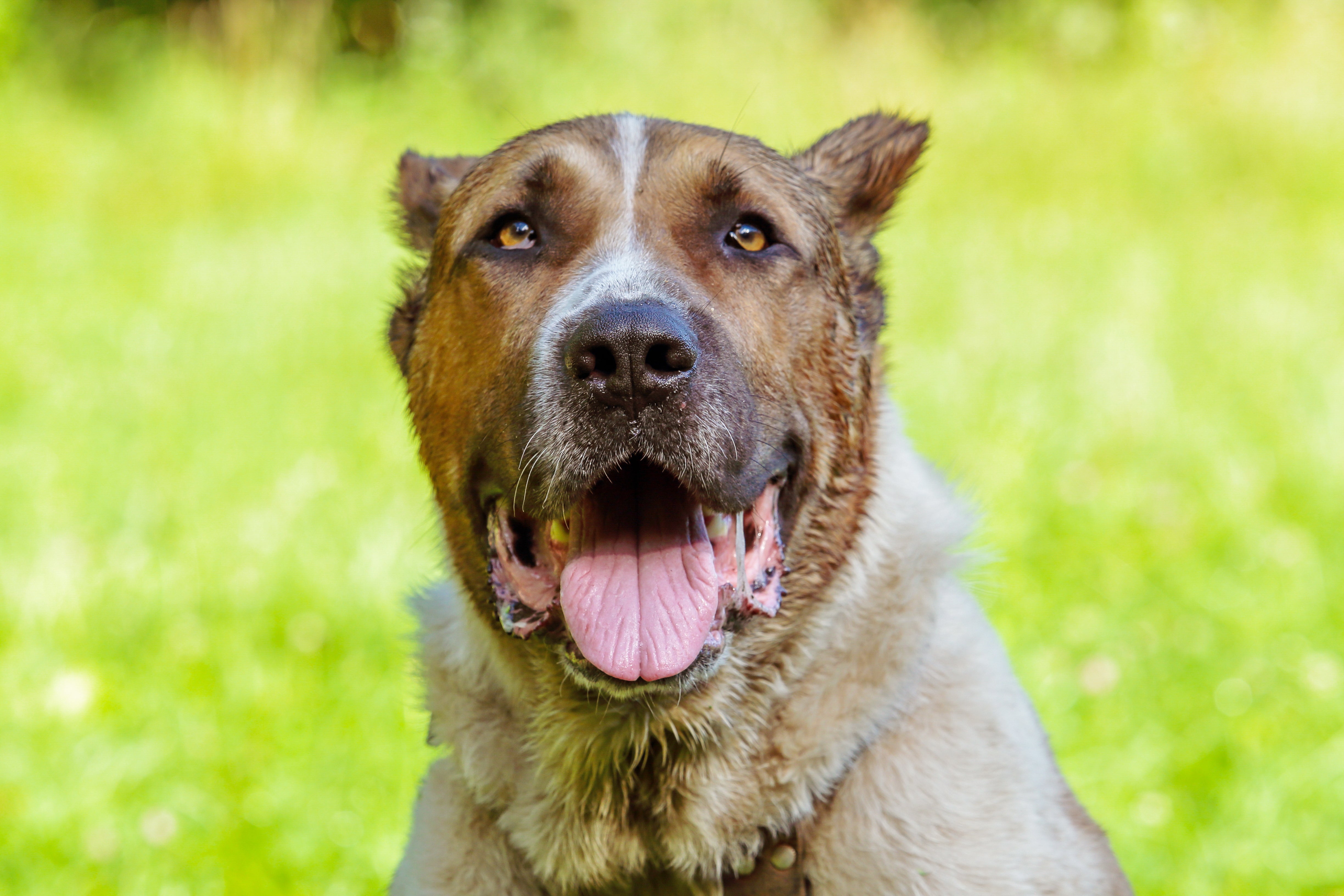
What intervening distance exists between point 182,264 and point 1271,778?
897cm

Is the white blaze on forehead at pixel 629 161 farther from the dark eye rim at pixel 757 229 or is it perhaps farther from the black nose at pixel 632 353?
the black nose at pixel 632 353

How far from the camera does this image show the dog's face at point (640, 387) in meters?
2.64

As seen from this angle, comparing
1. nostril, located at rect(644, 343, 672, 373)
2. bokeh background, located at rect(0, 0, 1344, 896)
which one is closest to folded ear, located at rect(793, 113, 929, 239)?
bokeh background, located at rect(0, 0, 1344, 896)

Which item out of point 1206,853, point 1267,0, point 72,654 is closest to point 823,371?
point 1206,853

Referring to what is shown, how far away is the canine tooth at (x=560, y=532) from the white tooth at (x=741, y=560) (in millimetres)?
376

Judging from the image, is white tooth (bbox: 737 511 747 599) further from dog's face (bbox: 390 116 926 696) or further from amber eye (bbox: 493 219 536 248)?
amber eye (bbox: 493 219 536 248)

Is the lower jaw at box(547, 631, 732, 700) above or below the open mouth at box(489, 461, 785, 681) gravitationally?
below

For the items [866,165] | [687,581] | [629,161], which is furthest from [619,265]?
[866,165]

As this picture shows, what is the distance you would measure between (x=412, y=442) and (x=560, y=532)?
726mm

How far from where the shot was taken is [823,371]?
3.12 m

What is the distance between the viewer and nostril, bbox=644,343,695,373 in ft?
8.32

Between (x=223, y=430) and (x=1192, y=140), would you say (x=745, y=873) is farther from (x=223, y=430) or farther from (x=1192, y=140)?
(x=1192, y=140)

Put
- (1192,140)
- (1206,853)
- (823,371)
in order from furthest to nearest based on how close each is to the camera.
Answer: (1192,140) < (1206,853) < (823,371)

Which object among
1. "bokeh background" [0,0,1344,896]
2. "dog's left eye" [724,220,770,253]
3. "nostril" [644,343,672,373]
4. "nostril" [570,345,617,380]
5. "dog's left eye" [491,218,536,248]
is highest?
"dog's left eye" [724,220,770,253]
